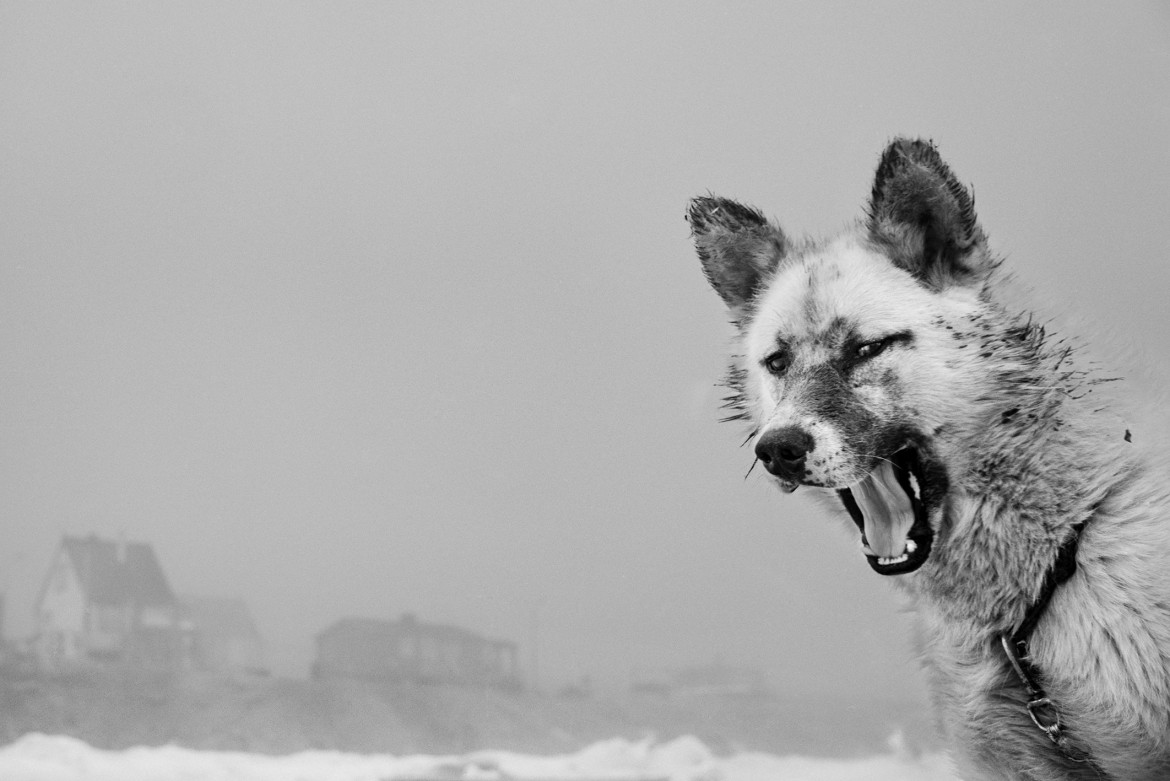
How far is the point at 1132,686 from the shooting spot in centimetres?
184

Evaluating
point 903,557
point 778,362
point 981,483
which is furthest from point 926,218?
point 903,557

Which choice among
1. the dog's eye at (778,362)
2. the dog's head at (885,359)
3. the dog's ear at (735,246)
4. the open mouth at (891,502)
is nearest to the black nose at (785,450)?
the dog's head at (885,359)

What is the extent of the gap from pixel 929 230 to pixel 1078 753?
1052 mm

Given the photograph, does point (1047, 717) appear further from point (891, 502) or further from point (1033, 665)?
point (891, 502)

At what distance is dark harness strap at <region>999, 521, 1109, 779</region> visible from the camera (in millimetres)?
1920

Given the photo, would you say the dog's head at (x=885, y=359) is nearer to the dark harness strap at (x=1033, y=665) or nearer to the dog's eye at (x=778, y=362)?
the dog's eye at (x=778, y=362)

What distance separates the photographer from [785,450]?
192 centimetres

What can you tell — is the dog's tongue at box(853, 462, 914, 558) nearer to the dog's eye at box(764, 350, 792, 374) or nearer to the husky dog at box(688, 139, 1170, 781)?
the husky dog at box(688, 139, 1170, 781)

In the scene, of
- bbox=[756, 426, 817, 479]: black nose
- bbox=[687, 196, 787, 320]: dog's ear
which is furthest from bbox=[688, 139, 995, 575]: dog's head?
bbox=[687, 196, 787, 320]: dog's ear

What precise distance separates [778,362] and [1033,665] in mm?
774

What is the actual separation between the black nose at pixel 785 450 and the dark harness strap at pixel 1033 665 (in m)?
0.51

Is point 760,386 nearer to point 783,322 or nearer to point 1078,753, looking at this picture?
point 783,322

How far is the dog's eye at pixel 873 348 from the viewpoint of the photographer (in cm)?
209

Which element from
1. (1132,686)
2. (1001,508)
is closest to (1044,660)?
(1132,686)
